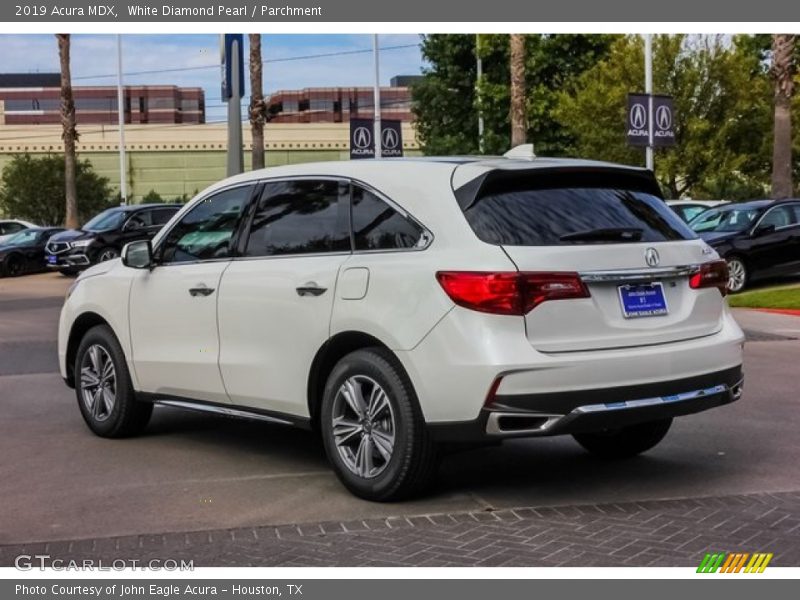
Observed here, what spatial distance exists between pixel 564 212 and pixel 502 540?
1.74 metres

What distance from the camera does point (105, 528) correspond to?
5.80 metres

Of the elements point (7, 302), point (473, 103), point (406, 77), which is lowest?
point (7, 302)

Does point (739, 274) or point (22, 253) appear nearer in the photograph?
point (739, 274)

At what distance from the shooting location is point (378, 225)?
Answer: 6.32 meters

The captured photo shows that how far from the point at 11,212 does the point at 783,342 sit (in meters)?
57.8

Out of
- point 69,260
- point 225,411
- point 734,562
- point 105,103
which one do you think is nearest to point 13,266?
point 69,260

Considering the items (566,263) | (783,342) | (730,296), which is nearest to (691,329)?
(566,263)

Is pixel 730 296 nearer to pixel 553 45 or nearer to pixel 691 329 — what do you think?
pixel 691 329

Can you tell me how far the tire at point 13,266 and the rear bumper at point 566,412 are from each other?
96.2 feet

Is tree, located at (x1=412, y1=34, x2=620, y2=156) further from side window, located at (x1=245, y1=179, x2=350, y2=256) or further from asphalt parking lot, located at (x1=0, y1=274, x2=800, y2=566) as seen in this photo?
side window, located at (x1=245, y1=179, x2=350, y2=256)

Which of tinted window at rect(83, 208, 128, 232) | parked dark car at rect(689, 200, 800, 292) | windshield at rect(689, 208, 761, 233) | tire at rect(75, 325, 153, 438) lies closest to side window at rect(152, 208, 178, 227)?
tinted window at rect(83, 208, 128, 232)

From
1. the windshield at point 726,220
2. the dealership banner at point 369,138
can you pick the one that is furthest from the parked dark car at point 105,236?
the windshield at point 726,220

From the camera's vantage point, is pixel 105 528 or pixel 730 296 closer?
pixel 105 528

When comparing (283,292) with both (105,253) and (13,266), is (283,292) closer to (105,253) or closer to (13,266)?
(105,253)
